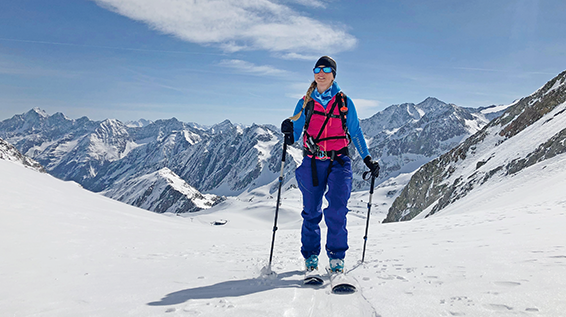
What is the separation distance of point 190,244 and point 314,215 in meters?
5.62

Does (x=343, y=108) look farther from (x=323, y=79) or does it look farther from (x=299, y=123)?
(x=299, y=123)

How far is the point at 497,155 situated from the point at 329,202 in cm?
3117

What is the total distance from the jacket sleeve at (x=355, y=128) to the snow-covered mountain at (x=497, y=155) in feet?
60.4

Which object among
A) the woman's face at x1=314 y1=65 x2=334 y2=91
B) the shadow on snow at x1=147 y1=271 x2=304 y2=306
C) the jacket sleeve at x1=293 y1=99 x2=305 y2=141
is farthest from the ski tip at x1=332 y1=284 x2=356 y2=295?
the woman's face at x1=314 y1=65 x2=334 y2=91

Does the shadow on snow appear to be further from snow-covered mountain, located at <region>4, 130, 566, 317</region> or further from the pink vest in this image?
the pink vest

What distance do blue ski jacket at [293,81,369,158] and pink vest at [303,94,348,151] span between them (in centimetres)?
10

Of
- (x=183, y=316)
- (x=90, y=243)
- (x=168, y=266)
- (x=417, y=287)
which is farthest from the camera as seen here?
(x=90, y=243)

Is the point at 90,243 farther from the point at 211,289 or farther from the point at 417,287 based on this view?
the point at 417,287

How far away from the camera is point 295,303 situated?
3.96 m

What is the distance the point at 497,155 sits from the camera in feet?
98.6

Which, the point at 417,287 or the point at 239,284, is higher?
the point at 417,287

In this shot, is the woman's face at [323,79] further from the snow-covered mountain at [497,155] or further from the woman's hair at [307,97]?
the snow-covered mountain at [497,155]

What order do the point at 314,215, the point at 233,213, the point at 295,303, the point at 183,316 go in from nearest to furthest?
the point at 183,316 → the point at 295,303 → the point at 314,215 → the point at 233,213

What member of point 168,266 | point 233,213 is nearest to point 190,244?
point 168,266
